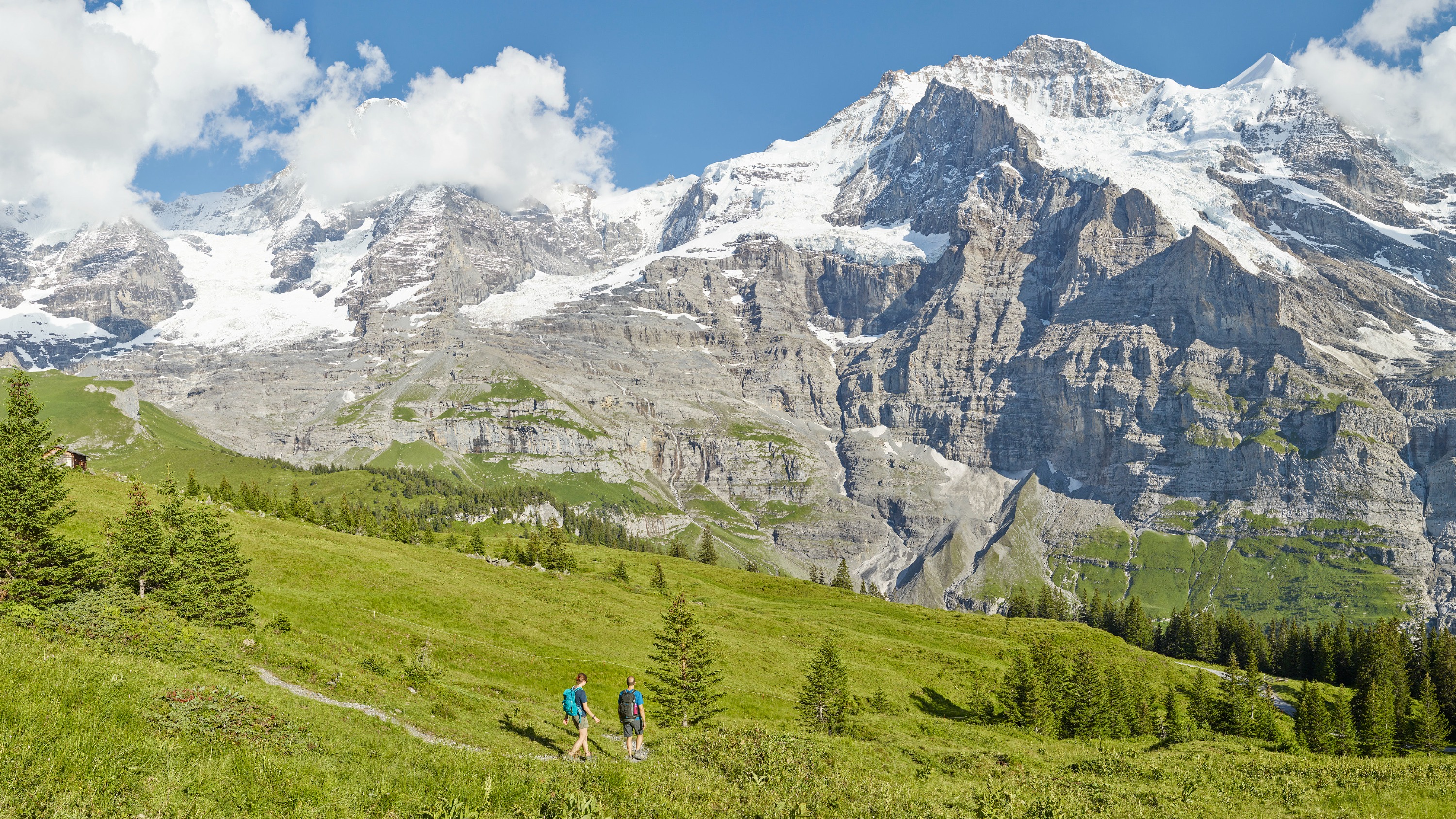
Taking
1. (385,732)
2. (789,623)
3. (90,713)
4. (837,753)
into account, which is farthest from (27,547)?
(789,623)

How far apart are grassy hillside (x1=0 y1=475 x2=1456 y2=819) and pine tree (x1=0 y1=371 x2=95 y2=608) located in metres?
6.36

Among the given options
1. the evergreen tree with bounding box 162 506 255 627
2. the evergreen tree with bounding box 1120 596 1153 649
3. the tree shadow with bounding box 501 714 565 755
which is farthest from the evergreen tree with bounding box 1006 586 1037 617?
the tree shadow with bounding box 501 714 565 755

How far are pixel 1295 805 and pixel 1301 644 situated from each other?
15679 cm

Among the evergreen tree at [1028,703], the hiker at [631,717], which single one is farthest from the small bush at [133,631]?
the evergreen tree at [1028,703]

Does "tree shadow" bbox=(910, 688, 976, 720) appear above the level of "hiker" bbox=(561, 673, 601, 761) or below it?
below

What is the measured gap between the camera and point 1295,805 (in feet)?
60.5

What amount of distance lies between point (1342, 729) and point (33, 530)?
103286 mm

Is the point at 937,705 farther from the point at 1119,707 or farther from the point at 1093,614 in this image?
the point at 1093,614

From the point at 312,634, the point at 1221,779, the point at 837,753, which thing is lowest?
the point at 312,634

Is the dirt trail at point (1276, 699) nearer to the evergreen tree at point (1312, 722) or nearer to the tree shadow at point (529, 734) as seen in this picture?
the evergreen tree at point (1312, 722)

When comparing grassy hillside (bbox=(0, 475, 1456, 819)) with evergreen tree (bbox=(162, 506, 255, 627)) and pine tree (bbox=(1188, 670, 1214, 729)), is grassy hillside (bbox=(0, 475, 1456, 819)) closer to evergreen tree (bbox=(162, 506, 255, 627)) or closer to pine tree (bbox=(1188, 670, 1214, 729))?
evergreen tree (bbox=(162, 506, 255, 627))

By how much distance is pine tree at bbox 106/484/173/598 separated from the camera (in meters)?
39.6

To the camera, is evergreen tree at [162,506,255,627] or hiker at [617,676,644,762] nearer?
hiker at [617,676,644,762]

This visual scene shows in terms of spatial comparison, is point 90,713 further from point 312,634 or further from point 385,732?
point 312,634
